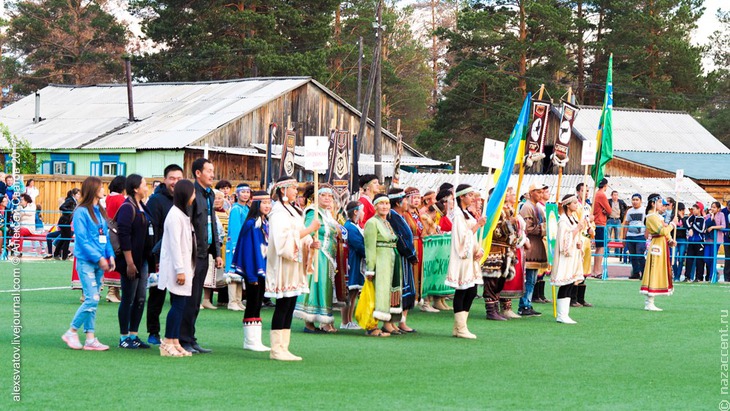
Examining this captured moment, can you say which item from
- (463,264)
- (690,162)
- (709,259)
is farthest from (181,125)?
(463,264)

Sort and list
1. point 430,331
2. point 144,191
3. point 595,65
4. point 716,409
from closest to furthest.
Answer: point 716,409 < point 144,191 < point 430,331 < point 595,65

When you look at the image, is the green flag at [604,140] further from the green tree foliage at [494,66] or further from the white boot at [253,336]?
the green tree foliage at [494,66]

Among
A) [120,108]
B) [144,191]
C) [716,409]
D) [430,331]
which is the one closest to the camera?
[716,409]

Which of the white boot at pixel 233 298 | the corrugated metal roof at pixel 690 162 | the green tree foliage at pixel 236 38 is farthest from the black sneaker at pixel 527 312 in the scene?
the green tree foliage at pixel 236 38

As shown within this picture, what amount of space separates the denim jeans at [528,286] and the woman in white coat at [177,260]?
6.41 metres

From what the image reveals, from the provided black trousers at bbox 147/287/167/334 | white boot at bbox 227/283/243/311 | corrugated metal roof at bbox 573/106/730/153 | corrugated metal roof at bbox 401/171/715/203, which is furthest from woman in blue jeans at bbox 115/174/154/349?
corrugated metal roof at bbox 573/106/730/153

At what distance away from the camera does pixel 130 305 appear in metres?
10.8

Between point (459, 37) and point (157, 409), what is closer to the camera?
point (157, 409)

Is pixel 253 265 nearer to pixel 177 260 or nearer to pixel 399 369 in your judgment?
pixel 177 260

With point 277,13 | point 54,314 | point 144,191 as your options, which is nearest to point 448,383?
point 144,191

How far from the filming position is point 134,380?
8.76 meters

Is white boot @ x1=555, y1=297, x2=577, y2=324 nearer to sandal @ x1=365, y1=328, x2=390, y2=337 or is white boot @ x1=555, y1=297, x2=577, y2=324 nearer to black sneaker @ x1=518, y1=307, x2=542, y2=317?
black sneaker @ x1=518, y1=307, x2=542, y2=317

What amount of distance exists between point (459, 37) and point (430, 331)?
42098mm

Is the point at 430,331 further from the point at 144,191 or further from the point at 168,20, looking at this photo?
the point at 168,20
